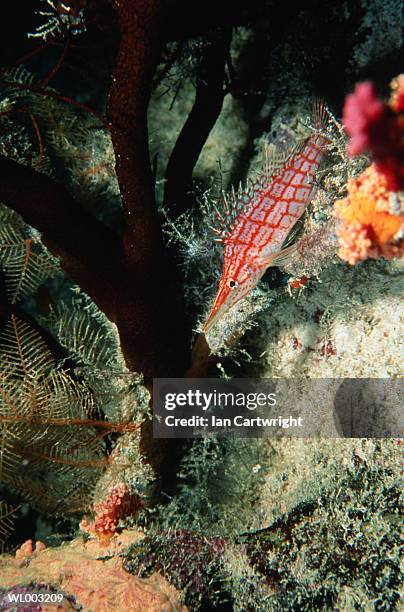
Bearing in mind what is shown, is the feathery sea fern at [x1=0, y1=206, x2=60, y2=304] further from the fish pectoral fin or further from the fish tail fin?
the fish tail fin

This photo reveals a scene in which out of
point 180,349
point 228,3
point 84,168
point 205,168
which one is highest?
point 228,3

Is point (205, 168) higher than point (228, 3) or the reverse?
the reverse

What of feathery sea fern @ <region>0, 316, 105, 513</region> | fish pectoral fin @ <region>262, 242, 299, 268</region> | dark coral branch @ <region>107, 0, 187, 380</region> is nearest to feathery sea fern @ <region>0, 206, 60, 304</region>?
feathery sea fern @ <region>0, 316, 105, 513</region>

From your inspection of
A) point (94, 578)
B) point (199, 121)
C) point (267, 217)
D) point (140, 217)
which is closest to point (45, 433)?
point (94, 578)

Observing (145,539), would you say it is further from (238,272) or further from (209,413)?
(238,272)

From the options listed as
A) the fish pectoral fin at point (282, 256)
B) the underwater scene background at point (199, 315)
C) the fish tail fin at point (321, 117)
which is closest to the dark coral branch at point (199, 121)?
the underwater scene background at point (199, 315)

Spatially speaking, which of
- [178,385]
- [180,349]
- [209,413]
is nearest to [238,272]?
[180,349]
